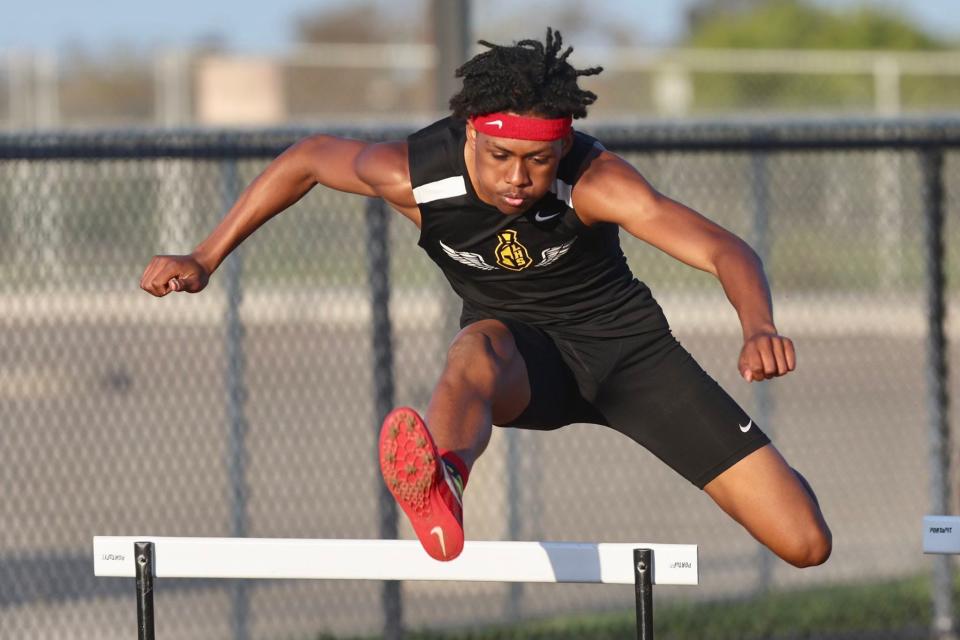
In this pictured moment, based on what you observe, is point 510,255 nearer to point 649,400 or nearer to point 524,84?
point 524,84

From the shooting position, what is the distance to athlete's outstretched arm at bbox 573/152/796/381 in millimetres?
3693

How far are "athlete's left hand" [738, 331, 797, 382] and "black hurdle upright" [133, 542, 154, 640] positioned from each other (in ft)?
5.88

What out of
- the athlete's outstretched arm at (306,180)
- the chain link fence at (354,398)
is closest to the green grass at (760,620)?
the chain link fence at (354,398)

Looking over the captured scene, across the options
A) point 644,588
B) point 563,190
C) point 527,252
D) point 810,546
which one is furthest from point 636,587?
point 563,190

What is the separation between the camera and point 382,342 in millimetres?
6227

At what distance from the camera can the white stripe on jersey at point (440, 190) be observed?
443 cm

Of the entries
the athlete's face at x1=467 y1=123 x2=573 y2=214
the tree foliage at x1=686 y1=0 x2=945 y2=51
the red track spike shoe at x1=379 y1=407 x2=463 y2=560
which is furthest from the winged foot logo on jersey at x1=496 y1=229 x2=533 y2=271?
the tree foliage at x1=686 y1=0 x2=945 y2=51

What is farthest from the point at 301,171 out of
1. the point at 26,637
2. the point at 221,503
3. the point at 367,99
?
the point at 367,99

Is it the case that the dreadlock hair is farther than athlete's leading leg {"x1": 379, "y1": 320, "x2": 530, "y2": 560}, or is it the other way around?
the dreadlock hair

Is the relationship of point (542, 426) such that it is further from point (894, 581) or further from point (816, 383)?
point (816, 383)

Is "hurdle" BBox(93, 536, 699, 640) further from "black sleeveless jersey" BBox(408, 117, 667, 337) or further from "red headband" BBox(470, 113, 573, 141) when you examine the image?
"red headband" BBox(470, 113, 573, 141)

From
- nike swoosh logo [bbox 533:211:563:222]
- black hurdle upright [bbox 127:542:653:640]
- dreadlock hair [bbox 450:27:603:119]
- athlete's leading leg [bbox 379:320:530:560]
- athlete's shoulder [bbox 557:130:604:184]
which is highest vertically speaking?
dreadlock hair [bbox 450:27:603:119]

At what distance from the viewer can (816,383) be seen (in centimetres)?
1377

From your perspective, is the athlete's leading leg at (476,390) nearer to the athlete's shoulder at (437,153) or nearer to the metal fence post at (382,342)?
the athlete's shoulder at (437,153)
